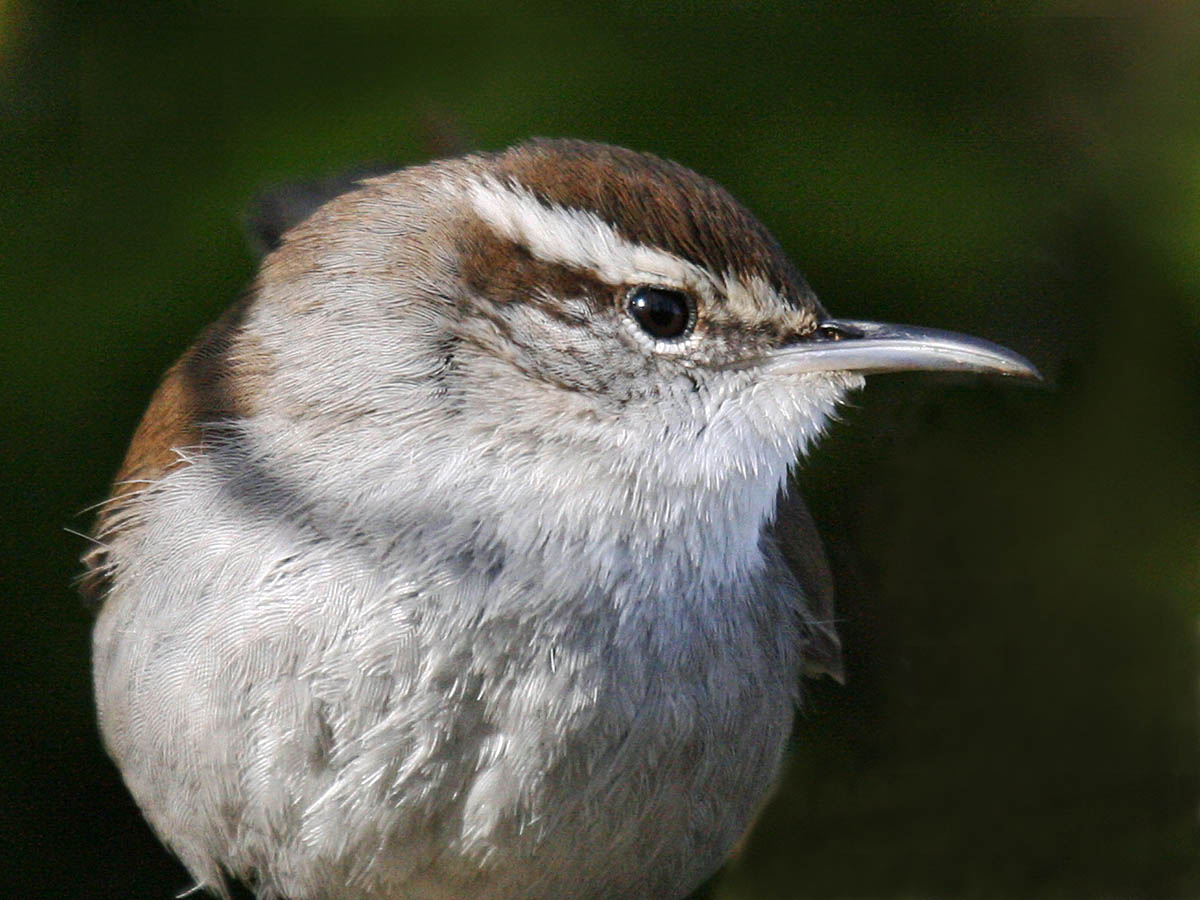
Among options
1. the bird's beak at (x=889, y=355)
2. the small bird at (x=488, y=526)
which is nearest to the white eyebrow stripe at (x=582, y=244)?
the small bird at (x=488, y=526)

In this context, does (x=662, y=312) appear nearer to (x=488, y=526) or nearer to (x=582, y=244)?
(x=582, y=244)

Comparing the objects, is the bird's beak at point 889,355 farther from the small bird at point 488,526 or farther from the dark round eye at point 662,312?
the dark round eye at point 662,312

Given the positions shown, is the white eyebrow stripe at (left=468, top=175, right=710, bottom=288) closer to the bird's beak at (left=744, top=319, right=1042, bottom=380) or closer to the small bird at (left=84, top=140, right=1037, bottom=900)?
the small bird at (left=84, top=140, right=1037, bottom=900)

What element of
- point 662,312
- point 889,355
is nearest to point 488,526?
point 662,312

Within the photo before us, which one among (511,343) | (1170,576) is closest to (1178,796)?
(1170,576)

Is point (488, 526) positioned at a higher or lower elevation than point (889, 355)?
lower

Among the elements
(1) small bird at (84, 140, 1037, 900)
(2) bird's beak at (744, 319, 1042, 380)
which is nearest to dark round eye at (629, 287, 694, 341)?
(1) small bird at (84, 140, 1037, 900)

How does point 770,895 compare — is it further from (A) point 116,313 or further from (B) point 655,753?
(A) point 116,313

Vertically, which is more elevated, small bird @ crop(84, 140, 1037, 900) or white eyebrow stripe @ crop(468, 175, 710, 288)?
→ white eyebrow stripe @ crop(468, 175, 710, 288)
